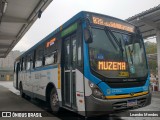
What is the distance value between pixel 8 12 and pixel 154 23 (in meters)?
12.1

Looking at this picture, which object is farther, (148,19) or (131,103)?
(148,19)

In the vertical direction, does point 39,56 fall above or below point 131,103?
above

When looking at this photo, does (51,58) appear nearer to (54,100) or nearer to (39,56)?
(54,100)

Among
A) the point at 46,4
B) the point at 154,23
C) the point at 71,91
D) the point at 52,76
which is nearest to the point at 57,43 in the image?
the point at 52,76

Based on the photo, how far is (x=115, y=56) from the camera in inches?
241

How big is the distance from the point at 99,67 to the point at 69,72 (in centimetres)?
135

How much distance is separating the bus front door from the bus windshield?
87cm

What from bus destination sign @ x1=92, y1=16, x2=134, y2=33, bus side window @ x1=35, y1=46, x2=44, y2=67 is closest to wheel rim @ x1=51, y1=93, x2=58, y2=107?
bus side window @ x1=35, y1=46, x2=44, y2=67

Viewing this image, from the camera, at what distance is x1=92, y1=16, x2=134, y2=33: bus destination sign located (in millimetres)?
6293
